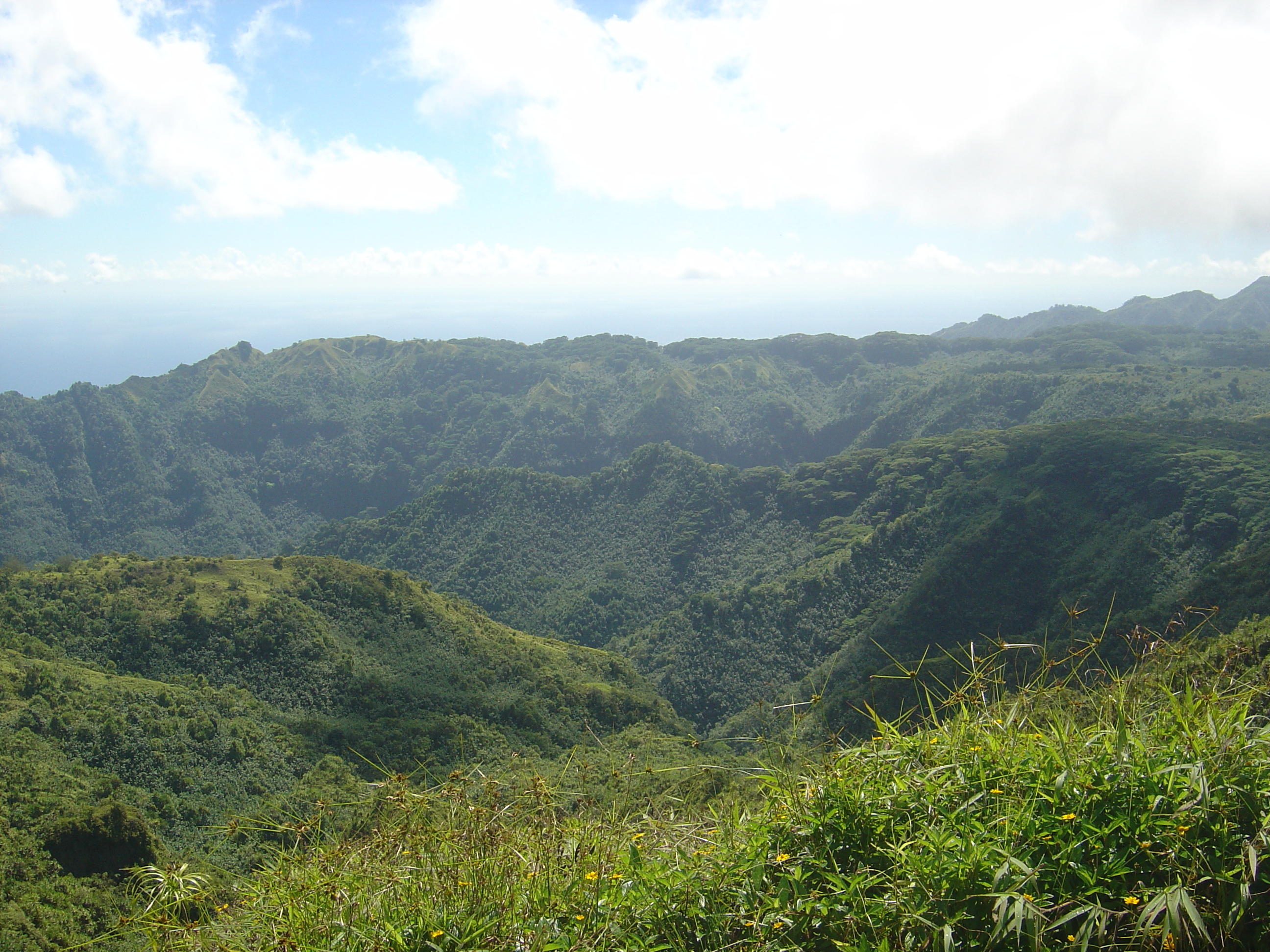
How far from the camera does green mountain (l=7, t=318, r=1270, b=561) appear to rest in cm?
10862

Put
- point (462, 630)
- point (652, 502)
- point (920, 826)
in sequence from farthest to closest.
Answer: point (652, 502), point (462, 630), point (920, 826)

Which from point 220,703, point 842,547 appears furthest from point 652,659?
point 220,703

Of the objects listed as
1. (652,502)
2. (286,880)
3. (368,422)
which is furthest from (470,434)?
(286,880)

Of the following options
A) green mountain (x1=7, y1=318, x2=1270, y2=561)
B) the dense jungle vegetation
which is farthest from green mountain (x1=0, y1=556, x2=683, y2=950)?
green mountain (x1=7, y1=318, x2=1270, y2=561)

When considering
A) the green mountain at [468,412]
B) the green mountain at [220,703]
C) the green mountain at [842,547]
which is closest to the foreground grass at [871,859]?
the green mountain at [220,703]

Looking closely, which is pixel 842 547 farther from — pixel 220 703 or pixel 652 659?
pixel 220 703

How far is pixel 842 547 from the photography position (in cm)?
6675

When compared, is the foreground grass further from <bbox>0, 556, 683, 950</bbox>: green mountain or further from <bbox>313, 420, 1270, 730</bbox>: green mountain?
<bbox>313, 420, 1270, 730</bbox>: green mountain

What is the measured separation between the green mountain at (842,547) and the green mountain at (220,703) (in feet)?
43.3

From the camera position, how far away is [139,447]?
127m

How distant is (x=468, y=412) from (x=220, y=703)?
403 ft

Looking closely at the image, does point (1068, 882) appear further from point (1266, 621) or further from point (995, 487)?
point (995, 487)

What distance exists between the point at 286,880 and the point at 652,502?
84788mm

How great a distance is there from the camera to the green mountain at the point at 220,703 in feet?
64.9
